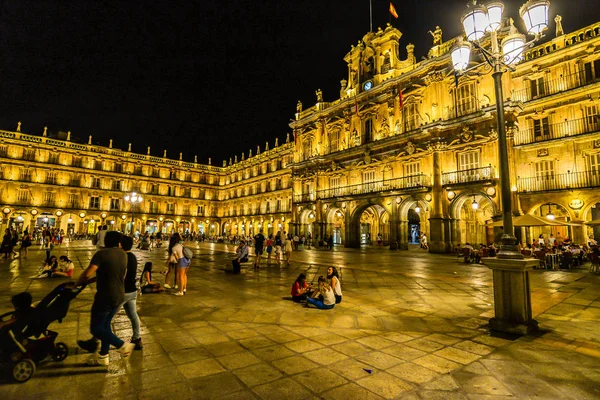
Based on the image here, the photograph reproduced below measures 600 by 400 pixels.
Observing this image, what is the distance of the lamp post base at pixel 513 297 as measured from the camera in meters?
4.69

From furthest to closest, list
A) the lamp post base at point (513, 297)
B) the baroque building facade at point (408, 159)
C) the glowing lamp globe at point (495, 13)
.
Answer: the baroque building facade at point (408, 159) → the glowing lamp globe at point (495, 13) → the lamp post base at point (513, 297)

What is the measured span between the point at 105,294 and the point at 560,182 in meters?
22.2

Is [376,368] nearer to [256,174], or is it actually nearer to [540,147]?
[540,147]

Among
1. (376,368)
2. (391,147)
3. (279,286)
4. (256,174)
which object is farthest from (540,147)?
(256,174)

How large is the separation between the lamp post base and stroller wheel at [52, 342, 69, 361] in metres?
5.79

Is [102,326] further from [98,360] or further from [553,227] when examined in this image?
[553,227]

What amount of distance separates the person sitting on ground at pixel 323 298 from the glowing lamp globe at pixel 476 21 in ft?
18.9

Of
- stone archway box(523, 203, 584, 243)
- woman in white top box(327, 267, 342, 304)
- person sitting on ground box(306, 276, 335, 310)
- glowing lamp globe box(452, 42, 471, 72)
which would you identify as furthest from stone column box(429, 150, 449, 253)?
person sitting on ground box(306, 276, 335, 310)

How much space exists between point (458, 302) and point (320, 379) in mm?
4839

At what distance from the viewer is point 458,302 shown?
21.9 feet

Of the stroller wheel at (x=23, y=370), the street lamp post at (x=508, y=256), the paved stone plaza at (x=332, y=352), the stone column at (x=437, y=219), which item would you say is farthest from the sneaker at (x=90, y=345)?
the stone column at (x=437, y=219)

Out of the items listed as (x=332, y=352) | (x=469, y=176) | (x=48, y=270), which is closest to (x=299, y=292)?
(x=332, y=352)

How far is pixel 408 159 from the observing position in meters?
23.1

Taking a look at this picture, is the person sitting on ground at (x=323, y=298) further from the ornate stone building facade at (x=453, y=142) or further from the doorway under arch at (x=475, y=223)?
the doorway under arch at (x=475, y=223)
